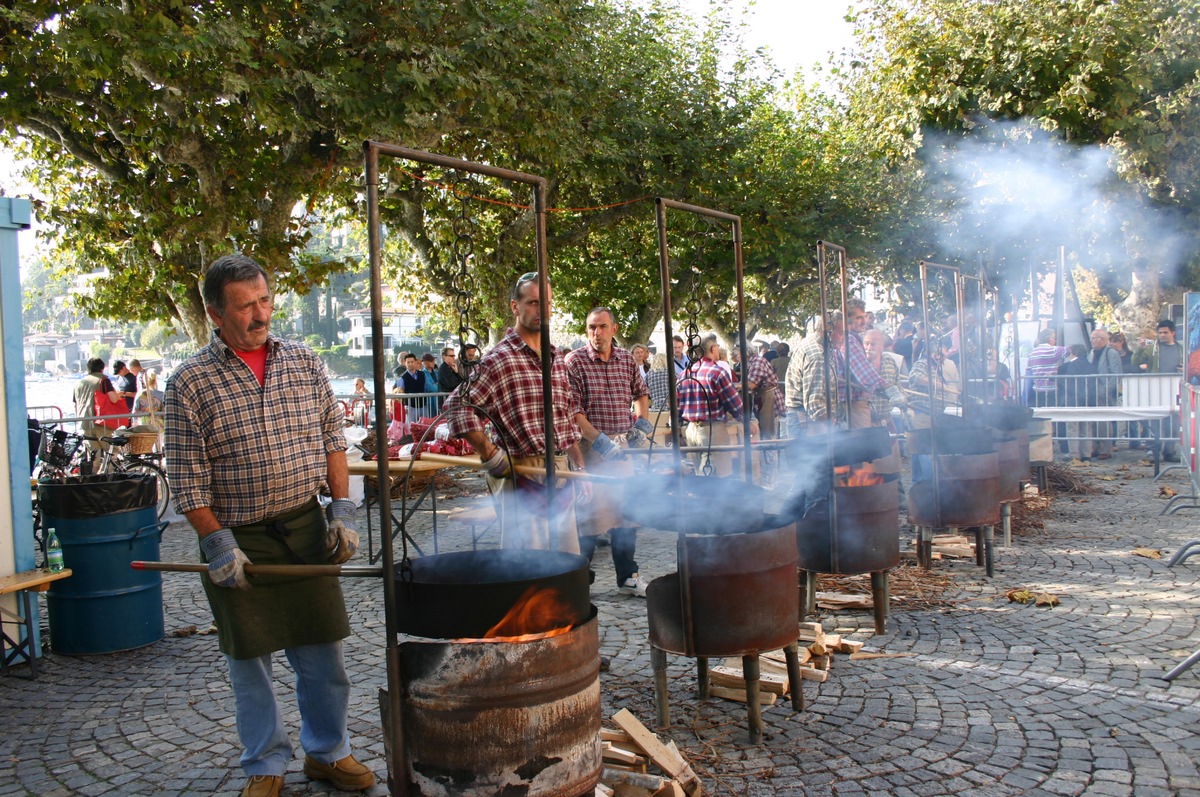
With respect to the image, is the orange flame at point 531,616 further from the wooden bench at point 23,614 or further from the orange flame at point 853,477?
the wooden bench at point 23,614

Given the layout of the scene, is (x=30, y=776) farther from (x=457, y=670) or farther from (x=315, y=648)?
(x=457, y=670)

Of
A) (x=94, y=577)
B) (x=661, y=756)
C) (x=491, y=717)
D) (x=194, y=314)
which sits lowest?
(x=661, y=756)

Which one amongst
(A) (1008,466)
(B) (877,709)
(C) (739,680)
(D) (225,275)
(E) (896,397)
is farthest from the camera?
(E) (896,397)

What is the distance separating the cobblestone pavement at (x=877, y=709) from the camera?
3.83m

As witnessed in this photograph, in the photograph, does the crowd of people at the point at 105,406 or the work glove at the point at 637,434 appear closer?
the work glove at the point at 637,434

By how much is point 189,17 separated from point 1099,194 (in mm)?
16331

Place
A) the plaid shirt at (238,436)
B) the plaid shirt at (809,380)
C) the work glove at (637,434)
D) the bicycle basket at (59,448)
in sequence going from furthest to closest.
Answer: the bicycle basket at (59,448)
the plaid shirt at (809,380)
the work glove at (637,434)
the plaid shirt at (238,436)

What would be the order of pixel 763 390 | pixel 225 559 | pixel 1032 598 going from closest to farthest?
pixel 225 559 < pixel 1032 598 < pixel 763 390

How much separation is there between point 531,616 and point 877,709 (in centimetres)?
226

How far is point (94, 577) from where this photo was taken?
19.6ft

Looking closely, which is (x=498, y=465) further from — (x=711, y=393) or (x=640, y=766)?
(x=711, y=393)

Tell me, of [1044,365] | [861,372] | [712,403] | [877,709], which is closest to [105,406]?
[712,403]

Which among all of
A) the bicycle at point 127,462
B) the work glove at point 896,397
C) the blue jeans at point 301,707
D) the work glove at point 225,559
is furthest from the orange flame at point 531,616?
the bicycle at point 127,462

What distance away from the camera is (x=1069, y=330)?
18578 mm
